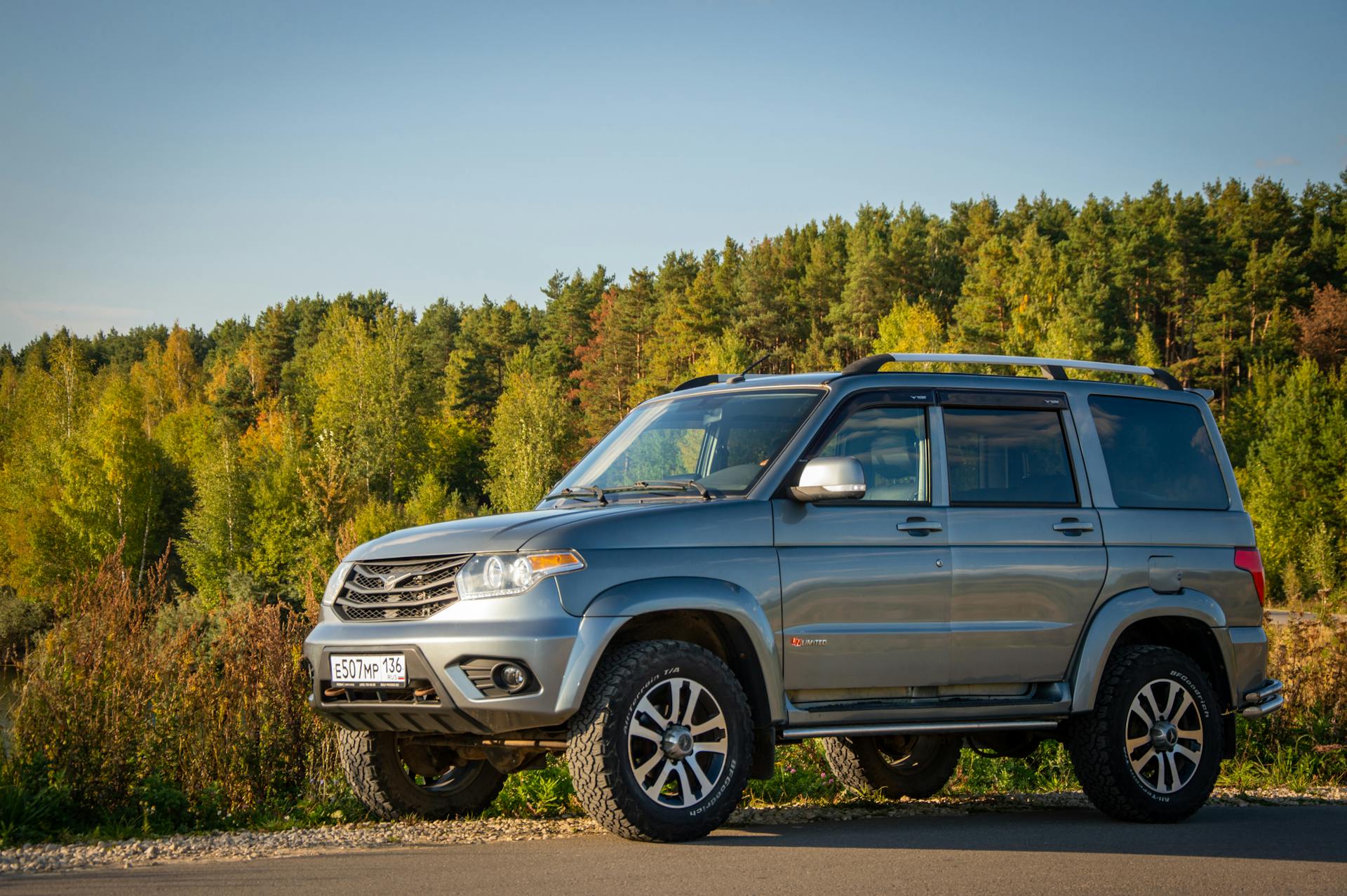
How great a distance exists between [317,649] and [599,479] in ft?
5.69

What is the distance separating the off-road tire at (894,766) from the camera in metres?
8.36

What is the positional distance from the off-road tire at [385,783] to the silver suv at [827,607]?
0.6 inches

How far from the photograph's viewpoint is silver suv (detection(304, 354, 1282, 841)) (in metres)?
5.84

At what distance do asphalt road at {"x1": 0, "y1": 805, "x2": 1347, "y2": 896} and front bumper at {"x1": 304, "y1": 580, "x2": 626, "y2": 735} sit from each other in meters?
0.61

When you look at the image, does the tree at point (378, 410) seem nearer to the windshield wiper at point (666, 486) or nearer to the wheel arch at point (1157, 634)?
the wheel arch at point (1157, 634)

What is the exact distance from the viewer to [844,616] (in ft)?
21.3

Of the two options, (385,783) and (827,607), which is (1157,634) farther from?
(385,783)

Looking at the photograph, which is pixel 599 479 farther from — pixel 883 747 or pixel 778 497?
pixel 883 747

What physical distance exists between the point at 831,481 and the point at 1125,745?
95.6 inches

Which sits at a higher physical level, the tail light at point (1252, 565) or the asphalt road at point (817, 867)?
the tail light at point (1252, 565)

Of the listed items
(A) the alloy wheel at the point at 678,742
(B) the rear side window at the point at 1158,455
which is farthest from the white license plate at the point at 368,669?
(B) the rear side window at the point at 1158,455

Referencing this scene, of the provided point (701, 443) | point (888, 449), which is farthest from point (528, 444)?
point (888, 449)

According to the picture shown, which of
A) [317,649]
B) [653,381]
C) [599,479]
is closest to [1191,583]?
[599,479]

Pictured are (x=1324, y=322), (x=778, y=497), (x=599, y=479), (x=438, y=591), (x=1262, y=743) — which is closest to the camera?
(x=438, y=591)
